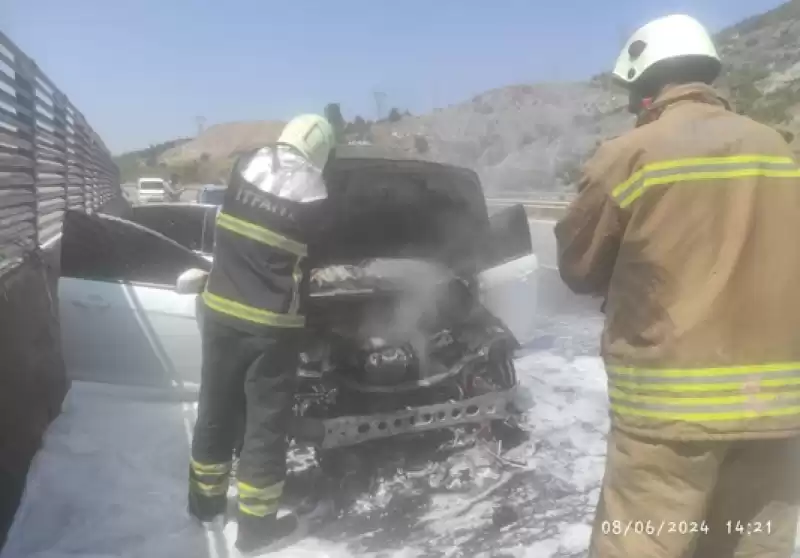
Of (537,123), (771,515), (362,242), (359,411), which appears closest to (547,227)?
(362,242)

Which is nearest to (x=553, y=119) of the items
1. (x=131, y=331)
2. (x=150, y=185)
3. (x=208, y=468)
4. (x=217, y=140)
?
(x=150, y=185)

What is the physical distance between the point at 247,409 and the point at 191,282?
1.08 metres

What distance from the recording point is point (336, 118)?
408cm

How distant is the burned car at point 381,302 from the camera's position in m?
3.96

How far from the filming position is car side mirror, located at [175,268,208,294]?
413 centimetres

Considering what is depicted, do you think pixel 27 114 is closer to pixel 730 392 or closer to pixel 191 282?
pixel 191 282

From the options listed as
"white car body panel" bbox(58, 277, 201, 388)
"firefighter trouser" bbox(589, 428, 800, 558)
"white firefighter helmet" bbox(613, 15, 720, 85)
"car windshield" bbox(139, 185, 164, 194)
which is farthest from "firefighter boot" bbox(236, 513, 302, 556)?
"car windshield" bbox(139, 185, 164, 194)

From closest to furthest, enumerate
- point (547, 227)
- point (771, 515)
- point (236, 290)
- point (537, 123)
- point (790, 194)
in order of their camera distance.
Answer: point (790, 194) → point (771, 515) → point (236, 290) → point (547, 227) → point (537, 123)

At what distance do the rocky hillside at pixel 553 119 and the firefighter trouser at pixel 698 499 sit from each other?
22541 millimetres

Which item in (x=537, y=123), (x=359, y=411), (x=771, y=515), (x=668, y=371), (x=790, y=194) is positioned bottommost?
(x=359, y=411)

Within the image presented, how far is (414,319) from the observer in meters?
4.33

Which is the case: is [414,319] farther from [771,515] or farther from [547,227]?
[547,227]

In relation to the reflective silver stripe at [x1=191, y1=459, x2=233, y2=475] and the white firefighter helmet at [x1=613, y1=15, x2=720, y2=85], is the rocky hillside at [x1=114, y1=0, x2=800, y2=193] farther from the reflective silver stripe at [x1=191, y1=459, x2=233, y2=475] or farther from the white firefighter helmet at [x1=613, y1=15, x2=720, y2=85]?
the white firefighter helmet at [x1=613, y1=15, x2=720, y2=85]

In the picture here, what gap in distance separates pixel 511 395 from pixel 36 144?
135 inches
